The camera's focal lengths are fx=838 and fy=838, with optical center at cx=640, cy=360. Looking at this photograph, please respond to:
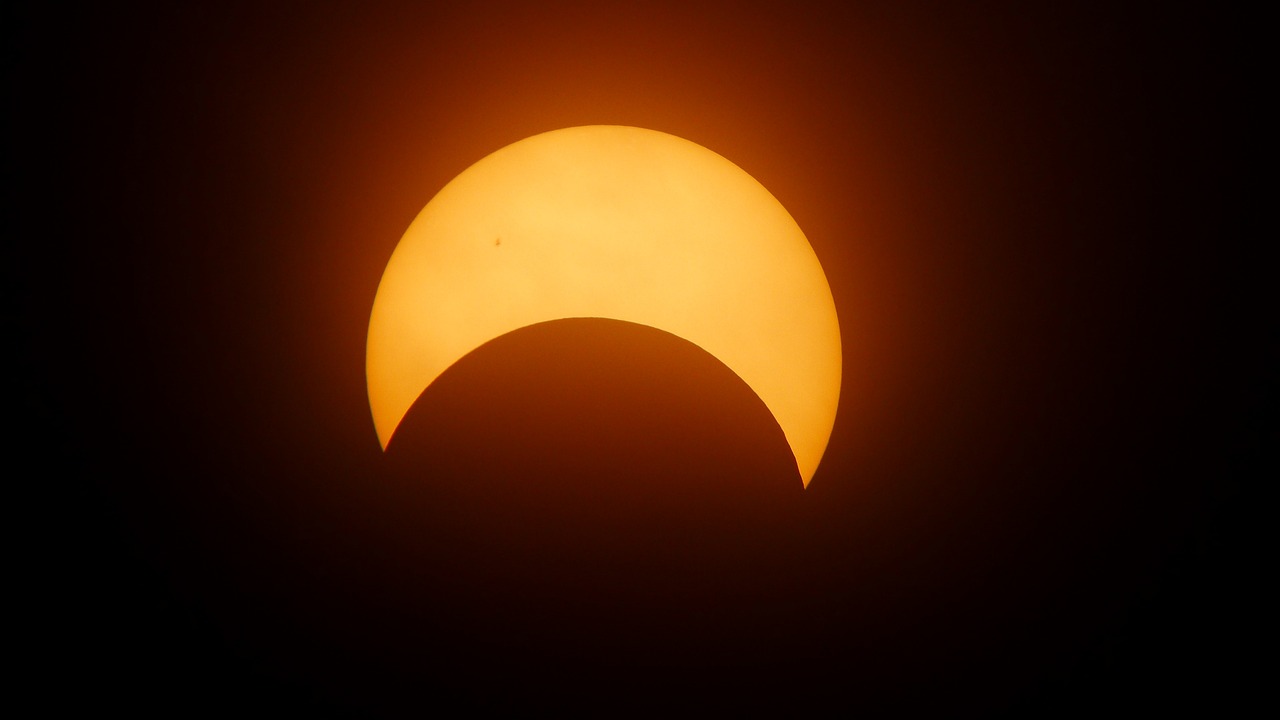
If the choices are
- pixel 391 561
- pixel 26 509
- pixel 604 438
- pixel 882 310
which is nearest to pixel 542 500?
pixel 604 438

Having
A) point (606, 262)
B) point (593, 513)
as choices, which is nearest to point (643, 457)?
point (593, 513)

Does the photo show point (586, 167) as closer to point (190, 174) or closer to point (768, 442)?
point (768, 442)

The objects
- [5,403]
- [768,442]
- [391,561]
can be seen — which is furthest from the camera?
[5,403]

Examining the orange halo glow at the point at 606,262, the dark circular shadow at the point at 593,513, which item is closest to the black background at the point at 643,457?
the dark circular shadow at the point at 593,513

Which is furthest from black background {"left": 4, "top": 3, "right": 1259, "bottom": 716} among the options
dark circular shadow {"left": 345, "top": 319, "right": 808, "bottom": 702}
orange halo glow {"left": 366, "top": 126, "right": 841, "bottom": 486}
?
orange halo glow {"left": 366, "top": 126, "right": 841, "bottom": 486}

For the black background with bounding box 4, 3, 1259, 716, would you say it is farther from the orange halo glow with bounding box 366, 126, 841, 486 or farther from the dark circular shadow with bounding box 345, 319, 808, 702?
the orange halo glow with bounding box 366, 126, 841, 486
